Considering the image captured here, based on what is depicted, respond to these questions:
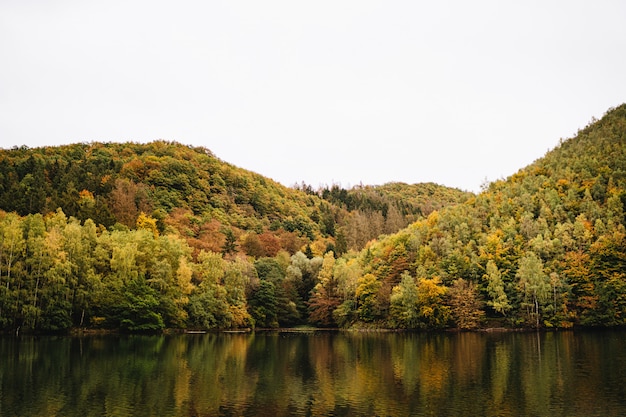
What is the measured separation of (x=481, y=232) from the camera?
4158 inches

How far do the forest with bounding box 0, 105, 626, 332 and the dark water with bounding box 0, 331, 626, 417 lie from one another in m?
20.3

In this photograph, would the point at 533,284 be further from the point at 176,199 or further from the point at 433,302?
the point at 176,199

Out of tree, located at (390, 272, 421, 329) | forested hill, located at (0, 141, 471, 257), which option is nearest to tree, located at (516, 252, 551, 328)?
tree, located at (390, 272, 421, 329)

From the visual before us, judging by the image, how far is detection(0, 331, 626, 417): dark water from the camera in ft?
91.5

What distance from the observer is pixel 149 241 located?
89.1 m

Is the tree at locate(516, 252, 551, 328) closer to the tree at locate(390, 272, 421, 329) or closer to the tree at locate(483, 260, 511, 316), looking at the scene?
the tree at locate(483, 260, 511, 316)

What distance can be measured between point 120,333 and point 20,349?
28167 mm

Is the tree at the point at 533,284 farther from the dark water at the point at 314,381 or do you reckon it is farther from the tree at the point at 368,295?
the dark water at the point at 314,381

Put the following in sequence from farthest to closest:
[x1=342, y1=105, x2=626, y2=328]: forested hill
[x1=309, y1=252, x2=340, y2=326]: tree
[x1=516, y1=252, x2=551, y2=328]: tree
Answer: [x1=309, y1=252, x2=340, y2=326]: tree
[x1=342, y1=105, x2=626, y2=328]: forested hill
[x1=516, y1=252, x2=551, y2=328]: tree

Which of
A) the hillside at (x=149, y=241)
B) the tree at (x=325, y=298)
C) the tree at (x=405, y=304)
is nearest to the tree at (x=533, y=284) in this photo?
the tree at (x=405, y=304)

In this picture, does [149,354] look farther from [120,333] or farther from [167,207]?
[167,207]

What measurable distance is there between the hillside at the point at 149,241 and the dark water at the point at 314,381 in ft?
55.3

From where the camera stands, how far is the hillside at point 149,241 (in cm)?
7288

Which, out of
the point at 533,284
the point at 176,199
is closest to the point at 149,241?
the point at 533,284
